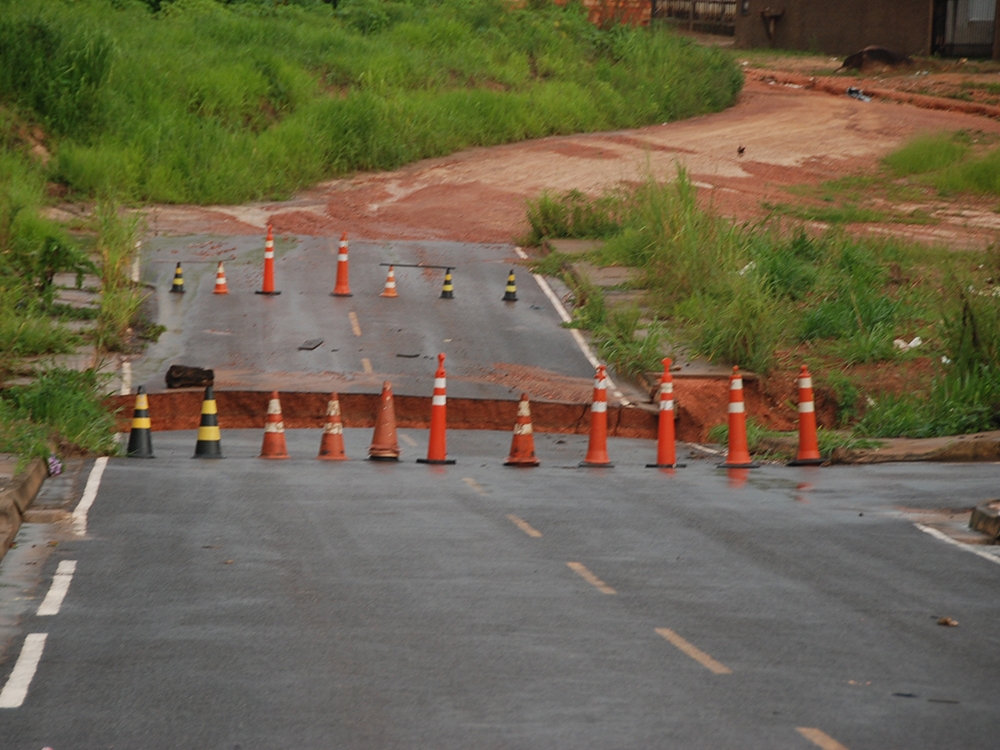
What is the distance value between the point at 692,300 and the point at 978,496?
36.3ft

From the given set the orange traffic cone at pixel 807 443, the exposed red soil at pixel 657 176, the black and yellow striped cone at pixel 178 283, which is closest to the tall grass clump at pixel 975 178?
the exposed red soil at pixel 657 176

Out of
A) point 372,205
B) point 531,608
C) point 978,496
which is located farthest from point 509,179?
A: point 531,608

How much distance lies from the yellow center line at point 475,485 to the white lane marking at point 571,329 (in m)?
6.32

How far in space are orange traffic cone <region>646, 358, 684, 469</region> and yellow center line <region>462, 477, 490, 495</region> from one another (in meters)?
2.37

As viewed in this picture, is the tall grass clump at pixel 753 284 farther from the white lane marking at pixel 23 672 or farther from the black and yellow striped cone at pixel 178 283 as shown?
the white lane marking at pixel 23 672

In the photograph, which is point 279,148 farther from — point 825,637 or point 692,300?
point 825,637

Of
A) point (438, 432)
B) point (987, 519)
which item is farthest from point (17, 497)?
point (987, 519)

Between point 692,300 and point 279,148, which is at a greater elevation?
point 279,148

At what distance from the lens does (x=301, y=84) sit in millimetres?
40812

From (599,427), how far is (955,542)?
5182 mm

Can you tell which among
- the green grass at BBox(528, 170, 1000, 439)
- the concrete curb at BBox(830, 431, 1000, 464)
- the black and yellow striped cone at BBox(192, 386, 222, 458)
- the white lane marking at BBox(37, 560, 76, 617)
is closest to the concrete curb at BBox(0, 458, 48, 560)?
the white lane marking at BBox(37, 560, 76, 617)

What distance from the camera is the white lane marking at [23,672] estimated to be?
7.21 metres

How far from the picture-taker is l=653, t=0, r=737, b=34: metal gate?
231ft

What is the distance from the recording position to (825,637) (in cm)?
848
